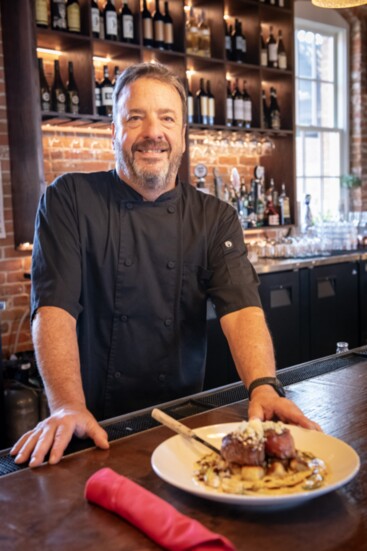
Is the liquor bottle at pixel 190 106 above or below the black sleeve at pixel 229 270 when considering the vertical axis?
above

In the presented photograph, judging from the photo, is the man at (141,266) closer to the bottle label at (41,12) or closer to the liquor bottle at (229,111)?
the bottle label at (41,12)

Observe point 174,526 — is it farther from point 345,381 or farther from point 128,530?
point 345,381

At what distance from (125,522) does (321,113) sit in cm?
619

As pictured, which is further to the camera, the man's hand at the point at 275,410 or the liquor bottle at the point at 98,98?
the liquor bottle at the point at 98,98

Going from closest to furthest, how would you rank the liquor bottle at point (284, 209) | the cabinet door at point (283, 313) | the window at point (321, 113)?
the cabinet door at point (283, 313) → the liquor bottle at point (284, 209) → the window at point (321, 113)

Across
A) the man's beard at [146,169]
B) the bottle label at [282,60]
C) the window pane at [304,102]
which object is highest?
the bottle label at [282,60]

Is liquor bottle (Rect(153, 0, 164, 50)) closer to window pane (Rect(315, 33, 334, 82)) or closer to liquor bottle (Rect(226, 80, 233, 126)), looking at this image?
liquor bottle (Rect(226, 80, 233, 126))

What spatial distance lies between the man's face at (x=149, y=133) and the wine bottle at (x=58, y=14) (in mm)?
2466

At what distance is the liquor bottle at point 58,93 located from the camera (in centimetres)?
416

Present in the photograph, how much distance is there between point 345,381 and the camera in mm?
1765

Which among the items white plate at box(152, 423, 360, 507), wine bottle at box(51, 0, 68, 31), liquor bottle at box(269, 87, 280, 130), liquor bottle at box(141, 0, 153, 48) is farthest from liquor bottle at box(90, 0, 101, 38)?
white plate at box(152, 423, 360, 507)

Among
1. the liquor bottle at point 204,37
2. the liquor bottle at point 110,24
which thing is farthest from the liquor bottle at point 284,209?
the liquor bottle at point 110,24

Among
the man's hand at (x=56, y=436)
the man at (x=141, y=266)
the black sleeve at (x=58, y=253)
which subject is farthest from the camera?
the man at (x=141, y=266)

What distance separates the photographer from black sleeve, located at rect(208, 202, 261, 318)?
1910 millimetres
